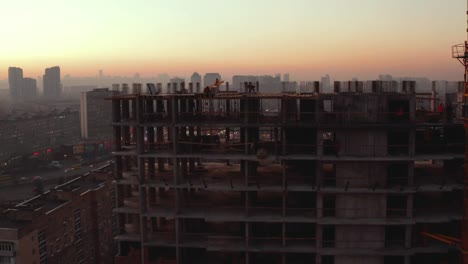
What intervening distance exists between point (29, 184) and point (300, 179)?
7236 cm

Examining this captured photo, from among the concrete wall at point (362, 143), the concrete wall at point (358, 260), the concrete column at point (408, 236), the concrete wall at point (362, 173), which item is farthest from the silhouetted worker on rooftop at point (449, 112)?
the concrete wall at point (358, 260)

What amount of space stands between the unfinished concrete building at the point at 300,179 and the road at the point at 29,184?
176 ft

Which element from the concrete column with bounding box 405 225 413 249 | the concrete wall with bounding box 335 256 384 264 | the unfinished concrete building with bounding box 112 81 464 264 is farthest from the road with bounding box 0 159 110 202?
the concrete column with bounding box 405 225 413 249

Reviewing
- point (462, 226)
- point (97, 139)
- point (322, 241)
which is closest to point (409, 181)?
point (462, 226)

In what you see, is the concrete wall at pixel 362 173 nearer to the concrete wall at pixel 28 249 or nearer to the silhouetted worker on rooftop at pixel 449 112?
the silhouetted worker on rooftop at pixel 449 112

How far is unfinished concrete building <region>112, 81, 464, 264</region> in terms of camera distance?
19.5 meters

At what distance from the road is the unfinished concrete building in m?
53.5

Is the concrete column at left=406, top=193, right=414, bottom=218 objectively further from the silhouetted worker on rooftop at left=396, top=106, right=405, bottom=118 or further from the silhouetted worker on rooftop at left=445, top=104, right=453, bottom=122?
the silhouetted worker on rooftop at left=445, top=104, right=453, bottom=122

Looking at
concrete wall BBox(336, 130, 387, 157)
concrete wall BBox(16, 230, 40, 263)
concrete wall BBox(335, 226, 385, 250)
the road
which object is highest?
concrete wall BBox(336, 130, 387, 157)

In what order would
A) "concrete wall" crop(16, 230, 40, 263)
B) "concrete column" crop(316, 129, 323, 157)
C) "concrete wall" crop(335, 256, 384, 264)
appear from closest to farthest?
"concrete column" crop(316, 129, 323, 157) < "concrete wall" crop(335, 256, 384, 264) < "concrete wall" crop(16, 230, 40, 263)

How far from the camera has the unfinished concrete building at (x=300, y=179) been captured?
64.0ft

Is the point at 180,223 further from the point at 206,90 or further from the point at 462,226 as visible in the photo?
the point at 462,226

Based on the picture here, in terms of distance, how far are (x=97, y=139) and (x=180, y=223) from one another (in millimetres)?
103358

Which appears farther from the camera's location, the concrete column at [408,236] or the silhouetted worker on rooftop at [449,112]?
Answer: the silhouetted worker on rooftop at [449,112]
